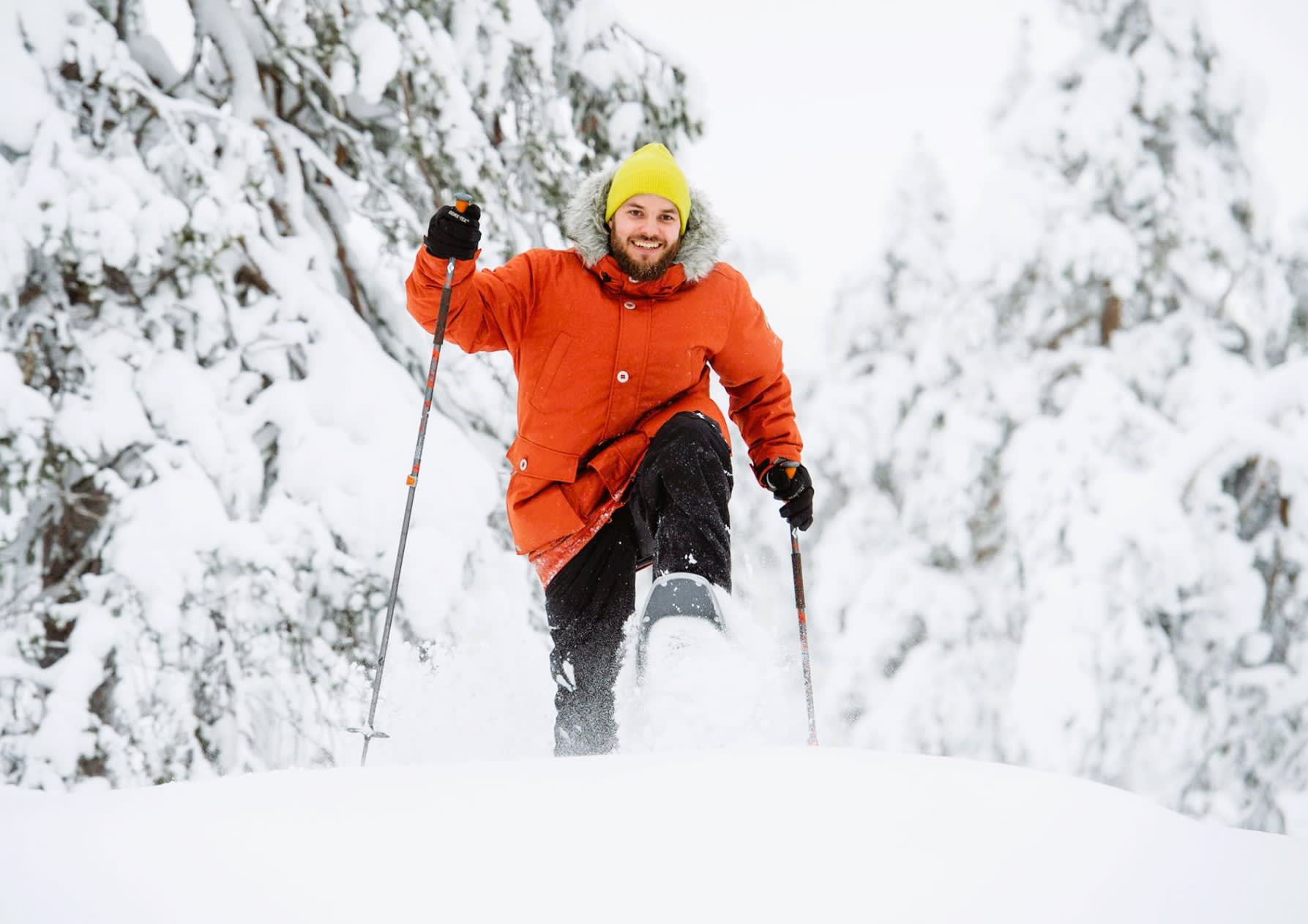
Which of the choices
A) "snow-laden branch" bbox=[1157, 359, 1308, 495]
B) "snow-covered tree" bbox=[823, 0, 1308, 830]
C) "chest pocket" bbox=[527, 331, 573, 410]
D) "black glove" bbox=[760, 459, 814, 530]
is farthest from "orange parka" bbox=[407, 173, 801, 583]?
"snow-covered tree" bbox=[823, 0, 1308, 830]

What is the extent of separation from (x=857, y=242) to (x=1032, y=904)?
16038 millimetres

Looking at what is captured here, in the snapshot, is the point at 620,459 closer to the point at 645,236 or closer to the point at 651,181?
the point at 645,236

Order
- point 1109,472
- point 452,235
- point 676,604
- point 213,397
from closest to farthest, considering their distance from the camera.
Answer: point 676,604 < point 452,235 < point 213,397 < point 1109,472

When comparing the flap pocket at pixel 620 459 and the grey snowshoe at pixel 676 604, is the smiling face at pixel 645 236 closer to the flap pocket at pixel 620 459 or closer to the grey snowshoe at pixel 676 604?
the flap pocket at pixel 620 459

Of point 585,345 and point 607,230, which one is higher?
point 607,230

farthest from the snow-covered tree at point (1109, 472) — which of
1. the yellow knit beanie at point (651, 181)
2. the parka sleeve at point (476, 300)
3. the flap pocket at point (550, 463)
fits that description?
the parka sleeve at point (476, 300)

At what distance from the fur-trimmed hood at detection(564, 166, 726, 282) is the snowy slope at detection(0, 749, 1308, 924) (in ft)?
6.55

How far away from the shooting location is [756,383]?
12.7 feet

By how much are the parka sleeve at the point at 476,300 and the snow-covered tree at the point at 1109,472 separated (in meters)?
7.95

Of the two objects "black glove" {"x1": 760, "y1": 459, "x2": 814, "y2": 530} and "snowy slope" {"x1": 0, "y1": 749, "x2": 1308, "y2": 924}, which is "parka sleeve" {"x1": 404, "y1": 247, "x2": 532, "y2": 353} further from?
"snowy slope" {"x1": 0, "y1": 749, "x2": 1308, "y2": 924}

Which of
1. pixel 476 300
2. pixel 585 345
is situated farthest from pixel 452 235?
pixel 585 345

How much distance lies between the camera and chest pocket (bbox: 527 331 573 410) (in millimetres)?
3480

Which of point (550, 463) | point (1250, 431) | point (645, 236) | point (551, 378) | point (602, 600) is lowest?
point (602, 600)

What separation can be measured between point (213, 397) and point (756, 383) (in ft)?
7.67
